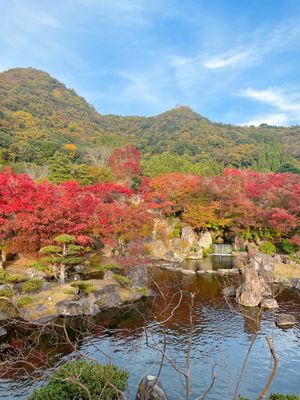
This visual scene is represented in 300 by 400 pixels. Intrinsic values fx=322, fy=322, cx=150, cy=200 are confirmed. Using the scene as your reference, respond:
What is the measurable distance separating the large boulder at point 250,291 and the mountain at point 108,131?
36397mm

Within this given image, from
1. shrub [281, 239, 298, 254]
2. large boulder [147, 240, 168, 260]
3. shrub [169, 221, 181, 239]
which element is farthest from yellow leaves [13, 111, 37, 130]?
shrub [281, 239, 298, 254]

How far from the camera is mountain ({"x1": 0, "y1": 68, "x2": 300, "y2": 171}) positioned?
53325 mm

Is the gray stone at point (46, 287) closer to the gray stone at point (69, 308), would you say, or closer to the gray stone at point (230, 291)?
the gray stone at point (69, 308)

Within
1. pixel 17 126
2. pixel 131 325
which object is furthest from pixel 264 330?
pixel 17 126

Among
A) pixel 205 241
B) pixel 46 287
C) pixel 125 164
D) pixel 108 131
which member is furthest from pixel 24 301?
pixel 108 131

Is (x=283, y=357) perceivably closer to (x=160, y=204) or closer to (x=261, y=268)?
(x=261, y=268)

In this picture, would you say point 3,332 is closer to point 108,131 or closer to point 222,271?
point 222,271

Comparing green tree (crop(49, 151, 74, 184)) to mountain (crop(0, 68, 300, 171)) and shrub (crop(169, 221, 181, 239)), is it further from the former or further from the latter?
shrub (crop(169, 221, 181, 239))

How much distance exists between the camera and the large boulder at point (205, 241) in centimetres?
3103

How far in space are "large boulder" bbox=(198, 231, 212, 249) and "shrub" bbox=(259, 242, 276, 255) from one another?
4.82 m

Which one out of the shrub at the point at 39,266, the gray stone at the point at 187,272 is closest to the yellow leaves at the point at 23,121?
the shrub at the point at 39,266

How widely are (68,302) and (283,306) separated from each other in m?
11.1

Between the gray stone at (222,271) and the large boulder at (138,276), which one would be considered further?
the gray stone at (222,271)

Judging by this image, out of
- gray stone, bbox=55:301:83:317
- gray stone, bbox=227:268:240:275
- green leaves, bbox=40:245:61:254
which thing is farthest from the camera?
gray stone, bbox=227:268:240:275
